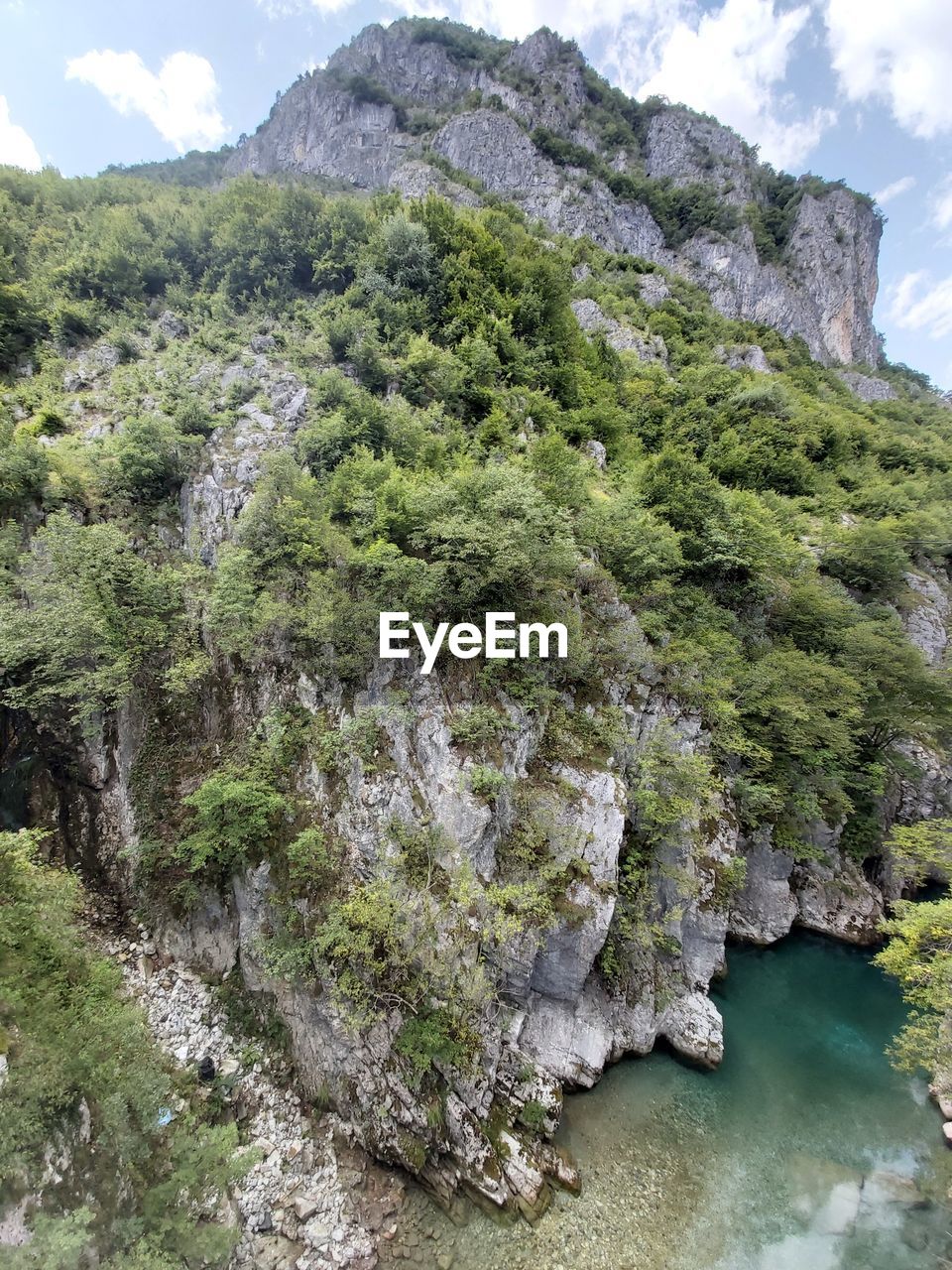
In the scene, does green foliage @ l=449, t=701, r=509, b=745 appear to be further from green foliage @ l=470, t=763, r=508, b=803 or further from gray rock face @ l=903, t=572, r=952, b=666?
gray rock face @ l=903, t=572, r=952, b=666

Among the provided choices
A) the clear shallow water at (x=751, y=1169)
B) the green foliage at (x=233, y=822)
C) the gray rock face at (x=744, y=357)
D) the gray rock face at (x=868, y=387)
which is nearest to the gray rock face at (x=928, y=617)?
the clear shallow water at (x=751, y=1169)

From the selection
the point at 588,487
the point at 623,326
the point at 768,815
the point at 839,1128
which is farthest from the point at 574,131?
the point at 839,1128

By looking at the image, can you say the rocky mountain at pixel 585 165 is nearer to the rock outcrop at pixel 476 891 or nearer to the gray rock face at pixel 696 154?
the gray rock face at pixel 696 154

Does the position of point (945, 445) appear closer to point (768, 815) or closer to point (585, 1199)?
point (768, 815)

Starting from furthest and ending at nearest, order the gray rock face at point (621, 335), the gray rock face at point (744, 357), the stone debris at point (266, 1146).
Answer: the gray rock face at point (744, 357) → the gray rock face at point (621, 335) → the stone debris at point (266, 1146)

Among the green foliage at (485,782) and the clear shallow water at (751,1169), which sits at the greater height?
the green foliage at (485,782)

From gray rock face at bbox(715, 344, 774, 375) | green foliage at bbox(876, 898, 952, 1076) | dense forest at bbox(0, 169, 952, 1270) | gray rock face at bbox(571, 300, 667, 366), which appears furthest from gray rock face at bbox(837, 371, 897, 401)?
green foliage at bbox(876, 898, 952, 1076)

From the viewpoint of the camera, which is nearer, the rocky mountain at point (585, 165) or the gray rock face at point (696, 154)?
the rocky mountain at point (585, 165)

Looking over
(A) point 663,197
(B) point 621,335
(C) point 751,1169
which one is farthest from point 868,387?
(C) point 751,1169
